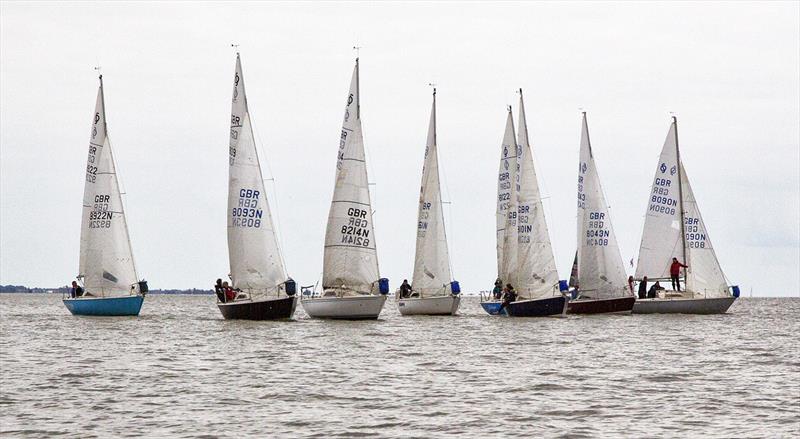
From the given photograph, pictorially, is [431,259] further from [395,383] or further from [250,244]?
[395,383]

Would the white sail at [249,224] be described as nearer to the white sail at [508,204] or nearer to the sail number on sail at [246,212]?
the sail number on sail at [246,212]

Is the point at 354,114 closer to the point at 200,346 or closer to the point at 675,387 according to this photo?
the point at 200,346

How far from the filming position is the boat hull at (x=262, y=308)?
53.7 metres

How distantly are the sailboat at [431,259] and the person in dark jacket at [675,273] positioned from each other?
11642mm

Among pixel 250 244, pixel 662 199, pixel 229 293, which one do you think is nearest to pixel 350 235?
pixel 250 244

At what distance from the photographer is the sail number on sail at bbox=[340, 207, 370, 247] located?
2195 inches

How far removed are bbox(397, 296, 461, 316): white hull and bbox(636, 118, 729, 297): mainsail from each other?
11.1m

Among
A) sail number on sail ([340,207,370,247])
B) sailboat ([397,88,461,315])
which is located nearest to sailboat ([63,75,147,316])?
sail number on sail ([340,207,370,247])

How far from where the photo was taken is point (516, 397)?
2889 centimetres

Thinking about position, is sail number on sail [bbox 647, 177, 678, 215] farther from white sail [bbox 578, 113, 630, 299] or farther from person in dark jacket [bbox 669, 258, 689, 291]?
person in dark jacket [bbox 669, 258, 689, 291]

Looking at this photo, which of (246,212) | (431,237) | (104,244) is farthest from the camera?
(431,237)

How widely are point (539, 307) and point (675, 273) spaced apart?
33.7 feet

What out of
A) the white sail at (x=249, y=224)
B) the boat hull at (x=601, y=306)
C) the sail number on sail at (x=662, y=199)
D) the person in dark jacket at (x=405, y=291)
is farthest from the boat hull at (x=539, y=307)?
the white sail at (x=249, y=224)

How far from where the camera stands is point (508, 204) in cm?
7000
